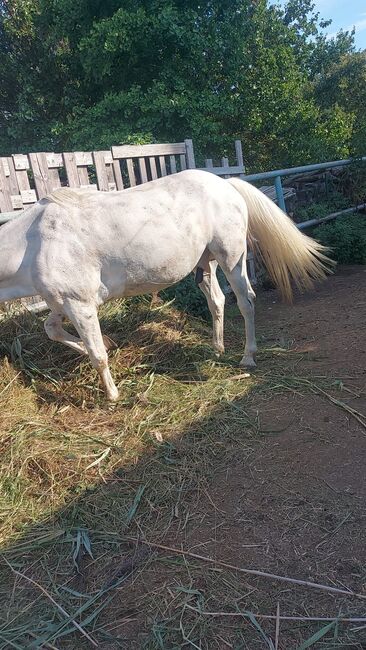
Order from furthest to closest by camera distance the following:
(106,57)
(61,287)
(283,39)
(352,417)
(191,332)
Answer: (283,39), (106,57), (191,332), (61,287), (352,417)

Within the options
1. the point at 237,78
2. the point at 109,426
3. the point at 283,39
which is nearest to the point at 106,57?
the point at 237,78

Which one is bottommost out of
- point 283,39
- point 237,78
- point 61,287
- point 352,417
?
point 352,417

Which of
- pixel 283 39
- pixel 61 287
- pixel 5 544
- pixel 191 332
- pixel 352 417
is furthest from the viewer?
pixel 283 39

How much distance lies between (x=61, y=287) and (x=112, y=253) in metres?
0.43

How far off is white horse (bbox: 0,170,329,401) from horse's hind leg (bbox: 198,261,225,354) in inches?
14.1

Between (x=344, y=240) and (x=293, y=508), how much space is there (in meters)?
5.86

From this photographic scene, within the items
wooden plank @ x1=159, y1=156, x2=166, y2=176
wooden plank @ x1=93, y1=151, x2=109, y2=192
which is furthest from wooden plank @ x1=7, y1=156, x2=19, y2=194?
wooden plank @ x1=159, y1=156, x2=166, y2=176

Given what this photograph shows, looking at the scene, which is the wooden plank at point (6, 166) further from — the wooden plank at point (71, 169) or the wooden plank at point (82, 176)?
the wooden plank at point (82, 176)

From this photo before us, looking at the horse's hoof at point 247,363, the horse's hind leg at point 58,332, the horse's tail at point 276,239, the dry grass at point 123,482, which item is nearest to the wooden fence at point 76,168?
the dry grass at point 123,482

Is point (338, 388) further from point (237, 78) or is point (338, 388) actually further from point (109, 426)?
point (237, 78)

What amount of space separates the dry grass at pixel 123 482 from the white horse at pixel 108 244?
323mm

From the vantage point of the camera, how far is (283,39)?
1264cm

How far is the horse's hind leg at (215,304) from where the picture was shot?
4242mm

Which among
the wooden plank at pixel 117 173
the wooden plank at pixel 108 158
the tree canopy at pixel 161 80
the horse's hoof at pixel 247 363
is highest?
the tree canopy at pixel 161 80
